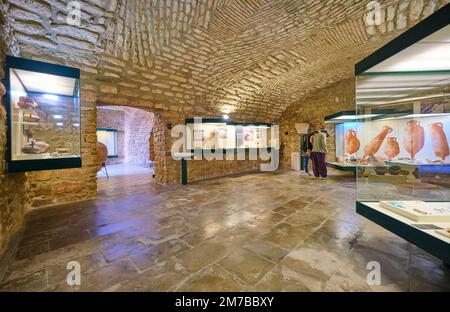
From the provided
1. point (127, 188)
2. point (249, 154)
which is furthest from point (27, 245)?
point (249, 154)

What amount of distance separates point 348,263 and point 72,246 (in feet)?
10.5

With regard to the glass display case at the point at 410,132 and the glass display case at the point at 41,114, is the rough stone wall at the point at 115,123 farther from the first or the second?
the glass display case at the point at 410,132

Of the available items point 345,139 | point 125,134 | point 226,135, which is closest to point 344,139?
point 345,139

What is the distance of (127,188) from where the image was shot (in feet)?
17.7

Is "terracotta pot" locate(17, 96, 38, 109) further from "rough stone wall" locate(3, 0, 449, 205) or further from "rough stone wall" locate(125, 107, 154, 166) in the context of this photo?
"rough stone wall" locate(125, 107, 154, 166)

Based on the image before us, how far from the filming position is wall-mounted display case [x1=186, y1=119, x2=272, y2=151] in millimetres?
6406

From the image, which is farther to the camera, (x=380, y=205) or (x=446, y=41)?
(x=380, y=205)

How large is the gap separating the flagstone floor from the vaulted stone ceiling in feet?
10.1

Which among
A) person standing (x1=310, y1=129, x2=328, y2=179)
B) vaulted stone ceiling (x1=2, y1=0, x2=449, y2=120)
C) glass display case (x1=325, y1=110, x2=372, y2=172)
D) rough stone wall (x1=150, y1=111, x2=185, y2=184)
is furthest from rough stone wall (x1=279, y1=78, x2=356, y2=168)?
rough stone wall (x1=150, y1=111, x2=185, y2=184)

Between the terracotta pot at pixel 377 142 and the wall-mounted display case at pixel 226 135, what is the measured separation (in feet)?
14.4

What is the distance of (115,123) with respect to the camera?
40.8 ft

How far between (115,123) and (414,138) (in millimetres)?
14293

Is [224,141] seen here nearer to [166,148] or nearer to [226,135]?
[226,135]

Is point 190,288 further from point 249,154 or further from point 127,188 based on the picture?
point 249,154
